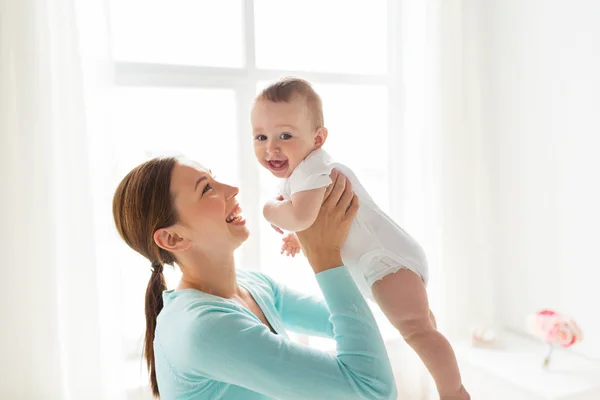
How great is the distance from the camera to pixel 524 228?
2855mm

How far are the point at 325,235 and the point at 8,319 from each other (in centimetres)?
136

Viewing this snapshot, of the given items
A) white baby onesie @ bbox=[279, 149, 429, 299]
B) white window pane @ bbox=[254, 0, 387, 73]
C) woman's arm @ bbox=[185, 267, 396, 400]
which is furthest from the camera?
white window pane @ bbox=[254, 0, 387, 73]

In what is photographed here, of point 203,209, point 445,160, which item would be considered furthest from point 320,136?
point 445,160

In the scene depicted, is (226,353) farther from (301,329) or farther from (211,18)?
(211,18)

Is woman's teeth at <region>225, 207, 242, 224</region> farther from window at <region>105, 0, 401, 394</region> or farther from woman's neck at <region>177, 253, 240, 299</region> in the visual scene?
window at <region>105, 0, 401, 394</region>

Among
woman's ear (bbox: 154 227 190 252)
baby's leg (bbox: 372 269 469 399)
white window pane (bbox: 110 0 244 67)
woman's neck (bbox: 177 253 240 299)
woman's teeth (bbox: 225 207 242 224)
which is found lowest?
baby's leg (bbox: 372 269 469 399)

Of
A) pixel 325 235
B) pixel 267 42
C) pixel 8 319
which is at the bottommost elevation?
pixel 8 319

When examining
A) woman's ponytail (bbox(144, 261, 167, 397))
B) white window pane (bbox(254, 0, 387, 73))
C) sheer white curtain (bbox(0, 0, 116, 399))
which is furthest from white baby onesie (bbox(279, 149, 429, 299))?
white window pane (bbox(254, 0, 387, 73))

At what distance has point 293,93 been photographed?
1.32 m

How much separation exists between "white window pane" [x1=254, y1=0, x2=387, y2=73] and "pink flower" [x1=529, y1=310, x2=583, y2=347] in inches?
61.6

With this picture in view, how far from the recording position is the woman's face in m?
1.22

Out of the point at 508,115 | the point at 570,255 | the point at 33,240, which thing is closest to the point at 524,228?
the point at 570,255

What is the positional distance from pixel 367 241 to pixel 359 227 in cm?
4

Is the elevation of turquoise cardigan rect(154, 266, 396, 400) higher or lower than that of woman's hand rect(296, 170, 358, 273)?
lower
